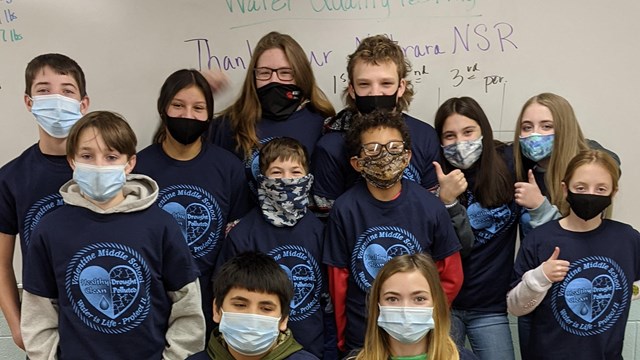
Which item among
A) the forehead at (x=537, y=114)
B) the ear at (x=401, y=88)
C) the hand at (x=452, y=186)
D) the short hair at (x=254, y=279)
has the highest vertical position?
the ear at (x=401, y=88)

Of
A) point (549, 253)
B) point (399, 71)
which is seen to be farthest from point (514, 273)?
point (399, 71)

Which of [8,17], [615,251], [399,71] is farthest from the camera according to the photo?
[8,17]

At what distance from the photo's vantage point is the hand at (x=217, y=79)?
3.42 metres

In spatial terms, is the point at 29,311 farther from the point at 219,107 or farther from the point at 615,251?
the point at 615,251

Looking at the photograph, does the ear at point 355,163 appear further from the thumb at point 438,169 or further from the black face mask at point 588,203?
the black face mask at point 588,203

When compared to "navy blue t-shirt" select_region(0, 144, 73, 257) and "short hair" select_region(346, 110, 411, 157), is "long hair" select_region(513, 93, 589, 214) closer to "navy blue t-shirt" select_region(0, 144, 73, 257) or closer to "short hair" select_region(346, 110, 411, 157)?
"short hair" select_region(346, 110, 411, 157)

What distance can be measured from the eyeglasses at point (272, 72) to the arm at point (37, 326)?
4.30ft

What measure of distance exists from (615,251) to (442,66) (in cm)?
120

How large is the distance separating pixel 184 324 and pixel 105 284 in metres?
0.32

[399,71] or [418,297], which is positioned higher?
[399,71]

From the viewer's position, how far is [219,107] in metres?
3.46

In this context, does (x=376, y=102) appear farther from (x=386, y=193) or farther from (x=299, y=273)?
(x=299, y=273)

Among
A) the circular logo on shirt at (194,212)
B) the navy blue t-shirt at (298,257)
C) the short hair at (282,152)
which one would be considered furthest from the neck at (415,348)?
the circular logo on shirt at (194,212)

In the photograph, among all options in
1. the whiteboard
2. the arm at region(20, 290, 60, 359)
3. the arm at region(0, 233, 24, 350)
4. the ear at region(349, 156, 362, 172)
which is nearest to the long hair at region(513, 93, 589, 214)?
the whiteboard
